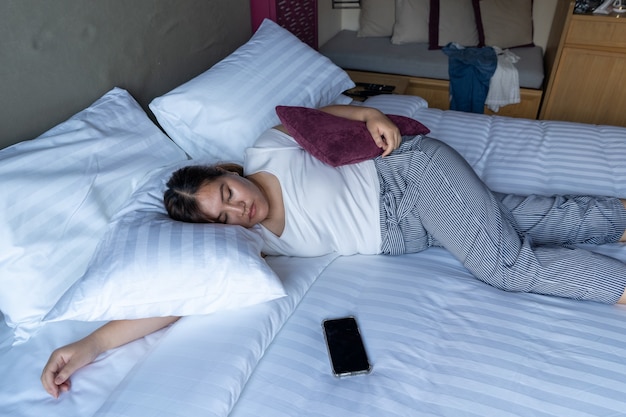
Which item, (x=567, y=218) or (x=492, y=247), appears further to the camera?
(x=567, y=218)

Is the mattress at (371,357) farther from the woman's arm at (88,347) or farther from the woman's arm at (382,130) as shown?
the woman's arm at (382,130)

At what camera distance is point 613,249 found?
1163 mm

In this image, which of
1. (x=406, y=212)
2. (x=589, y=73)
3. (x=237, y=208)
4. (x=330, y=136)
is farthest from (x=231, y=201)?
(x=589, y=73)


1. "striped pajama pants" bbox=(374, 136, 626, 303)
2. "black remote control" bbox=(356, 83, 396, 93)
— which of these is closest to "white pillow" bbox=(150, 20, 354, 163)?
"striped pajama pants" bbox=(374, 136, 626, 303)

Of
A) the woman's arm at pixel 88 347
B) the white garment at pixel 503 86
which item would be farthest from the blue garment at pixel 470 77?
the woman's arm at pixel 88 347

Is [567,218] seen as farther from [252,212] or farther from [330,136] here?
[252,212]

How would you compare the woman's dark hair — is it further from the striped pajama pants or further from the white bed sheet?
the striped pajama pants

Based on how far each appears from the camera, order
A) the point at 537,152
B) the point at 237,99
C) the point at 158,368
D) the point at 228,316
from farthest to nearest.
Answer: the point at 537,152 → the point at 237,99 → the point at 228,316 → the point at 158,368

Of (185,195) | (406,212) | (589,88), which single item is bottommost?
(589,88)

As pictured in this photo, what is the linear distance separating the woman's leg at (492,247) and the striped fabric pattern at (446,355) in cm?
3

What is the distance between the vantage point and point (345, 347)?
902 mm

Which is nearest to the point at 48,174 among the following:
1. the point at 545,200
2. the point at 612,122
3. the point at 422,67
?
the point at 545,200

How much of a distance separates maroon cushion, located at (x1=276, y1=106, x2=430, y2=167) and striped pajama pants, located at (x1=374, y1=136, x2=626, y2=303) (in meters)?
0.08

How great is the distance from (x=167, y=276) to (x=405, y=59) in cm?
226
